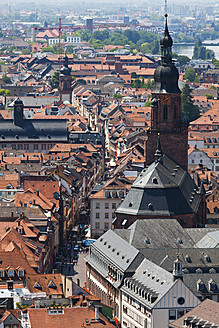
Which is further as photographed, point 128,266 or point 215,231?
point 215,231

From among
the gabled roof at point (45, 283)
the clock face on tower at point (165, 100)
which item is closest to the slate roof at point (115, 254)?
the gabled roof at point (45, 283)

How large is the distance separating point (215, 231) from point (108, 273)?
12.7 m

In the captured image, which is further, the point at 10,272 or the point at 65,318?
the point at 10,272

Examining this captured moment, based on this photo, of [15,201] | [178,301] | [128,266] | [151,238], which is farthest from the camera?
[15,201]

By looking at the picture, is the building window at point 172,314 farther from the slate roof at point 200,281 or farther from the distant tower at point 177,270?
the slate roof at point 200,281

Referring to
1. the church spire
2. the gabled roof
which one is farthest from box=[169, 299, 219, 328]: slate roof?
the church spire

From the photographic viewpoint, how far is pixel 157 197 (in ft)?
463

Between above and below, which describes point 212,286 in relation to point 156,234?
below

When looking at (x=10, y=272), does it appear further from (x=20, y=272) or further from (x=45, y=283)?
(x=45, y=283)

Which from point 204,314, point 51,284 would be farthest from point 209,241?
point 204,314

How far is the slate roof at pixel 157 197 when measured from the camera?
141m

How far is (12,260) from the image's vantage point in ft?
415

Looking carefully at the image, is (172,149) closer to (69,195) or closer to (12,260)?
(69,195)

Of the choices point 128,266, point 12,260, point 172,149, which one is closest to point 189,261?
point 128,266
